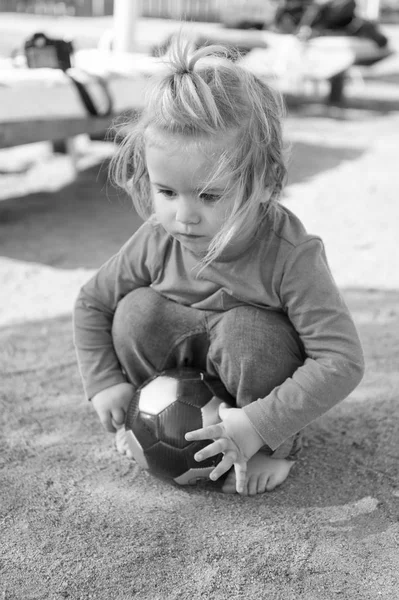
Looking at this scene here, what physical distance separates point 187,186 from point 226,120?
0.19 m

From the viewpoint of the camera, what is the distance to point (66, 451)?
238 cm

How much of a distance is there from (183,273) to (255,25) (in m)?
9.62

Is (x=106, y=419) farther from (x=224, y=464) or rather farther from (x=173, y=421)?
(x=224, y=464)

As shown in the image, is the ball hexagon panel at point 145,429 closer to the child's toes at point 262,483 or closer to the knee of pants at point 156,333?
the knee of pants at point 156,333

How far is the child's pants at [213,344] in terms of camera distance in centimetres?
211

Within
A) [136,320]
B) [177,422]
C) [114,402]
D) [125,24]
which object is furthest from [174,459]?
[125,24]

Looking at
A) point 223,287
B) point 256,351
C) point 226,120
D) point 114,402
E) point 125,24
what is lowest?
point 125,24

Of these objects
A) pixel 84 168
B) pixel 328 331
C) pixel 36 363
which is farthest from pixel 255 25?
pixel 328 331

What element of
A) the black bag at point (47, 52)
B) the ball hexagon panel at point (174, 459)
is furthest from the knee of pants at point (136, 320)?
the black bag at point (47, 52)

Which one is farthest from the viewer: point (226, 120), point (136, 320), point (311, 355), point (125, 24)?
point (125, 24)

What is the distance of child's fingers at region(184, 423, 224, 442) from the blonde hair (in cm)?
45

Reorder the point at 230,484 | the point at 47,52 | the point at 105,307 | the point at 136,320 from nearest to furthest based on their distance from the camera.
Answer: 1. the point at 230,484
2. the point at 136,320
3. the point at 105,307
4. the point at 47,52

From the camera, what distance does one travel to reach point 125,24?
23.7ft

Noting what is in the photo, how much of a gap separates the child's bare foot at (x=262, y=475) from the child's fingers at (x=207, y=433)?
24 cm
